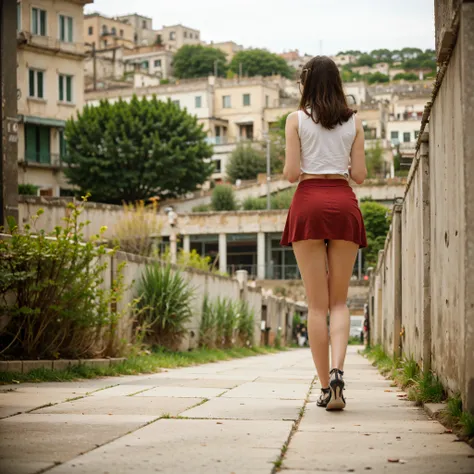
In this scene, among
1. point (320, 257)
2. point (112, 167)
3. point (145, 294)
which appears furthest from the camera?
point (112, 167)

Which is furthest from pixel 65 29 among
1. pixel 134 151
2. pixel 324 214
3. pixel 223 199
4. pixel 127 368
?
pixel 324 214

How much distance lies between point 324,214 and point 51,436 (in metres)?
2.10

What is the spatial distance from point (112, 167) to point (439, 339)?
185 feet

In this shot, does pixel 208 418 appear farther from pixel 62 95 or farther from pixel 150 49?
pixel 150 49

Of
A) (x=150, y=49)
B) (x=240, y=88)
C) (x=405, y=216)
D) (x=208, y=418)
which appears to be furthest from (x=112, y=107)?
(x=150, y=49)

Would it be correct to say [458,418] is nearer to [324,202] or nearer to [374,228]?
[324,202]

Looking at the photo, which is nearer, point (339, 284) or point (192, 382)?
point (339, 284)

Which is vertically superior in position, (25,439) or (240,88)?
(240,88)

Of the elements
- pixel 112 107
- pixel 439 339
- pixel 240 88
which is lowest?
pixel 439 339

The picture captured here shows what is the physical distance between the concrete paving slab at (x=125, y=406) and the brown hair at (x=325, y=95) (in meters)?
1.91

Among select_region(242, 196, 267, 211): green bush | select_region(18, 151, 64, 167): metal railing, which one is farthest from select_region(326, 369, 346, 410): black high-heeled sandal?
select_region(242, 196, 267, 211): green bush

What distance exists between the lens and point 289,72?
138 meters

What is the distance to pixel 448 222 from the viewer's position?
514 centimetres

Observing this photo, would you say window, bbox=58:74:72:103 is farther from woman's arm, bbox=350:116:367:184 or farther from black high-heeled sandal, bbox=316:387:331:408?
black high-heeled sandal, bbox=316:387:331:408
